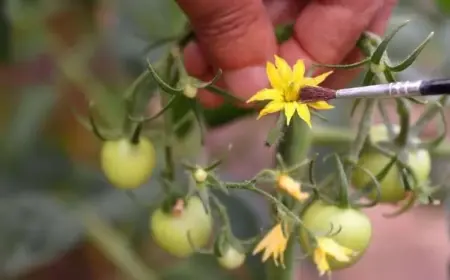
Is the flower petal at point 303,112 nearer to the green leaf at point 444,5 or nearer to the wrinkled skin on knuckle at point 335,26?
the wrinkled skin on knuckle at point 335,26

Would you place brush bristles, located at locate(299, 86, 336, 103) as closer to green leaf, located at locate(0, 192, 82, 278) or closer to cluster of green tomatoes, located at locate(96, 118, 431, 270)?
cluster of green tomatoes, located at locate(96, 118, 431, 270)

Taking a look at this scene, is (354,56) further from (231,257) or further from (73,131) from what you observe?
(73,131)

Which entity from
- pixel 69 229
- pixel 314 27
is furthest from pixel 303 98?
pixel 69 229

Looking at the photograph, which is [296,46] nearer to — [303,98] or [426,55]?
[303,98]

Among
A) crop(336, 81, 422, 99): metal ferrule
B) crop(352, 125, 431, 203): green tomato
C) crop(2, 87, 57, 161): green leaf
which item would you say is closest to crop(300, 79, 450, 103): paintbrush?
crop(336, 81, 422, 99): metal ferrule

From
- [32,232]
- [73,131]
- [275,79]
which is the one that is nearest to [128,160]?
[275,79]

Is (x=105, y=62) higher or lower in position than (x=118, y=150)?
lower

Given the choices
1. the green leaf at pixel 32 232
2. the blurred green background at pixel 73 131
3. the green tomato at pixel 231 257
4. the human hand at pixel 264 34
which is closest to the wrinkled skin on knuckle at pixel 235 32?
the human hand at pixel 264 34
